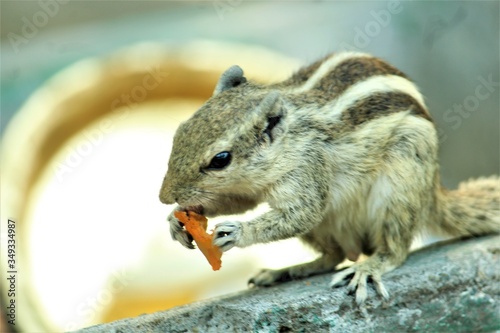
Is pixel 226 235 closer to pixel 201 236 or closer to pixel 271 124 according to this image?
pixel 201 236

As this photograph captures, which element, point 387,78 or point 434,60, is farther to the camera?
point 434,60

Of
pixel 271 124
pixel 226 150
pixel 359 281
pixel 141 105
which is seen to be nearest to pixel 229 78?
pixel 271 124

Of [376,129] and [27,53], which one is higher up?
[27,53]

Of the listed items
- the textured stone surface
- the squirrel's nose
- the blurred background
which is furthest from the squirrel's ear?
the blurred background

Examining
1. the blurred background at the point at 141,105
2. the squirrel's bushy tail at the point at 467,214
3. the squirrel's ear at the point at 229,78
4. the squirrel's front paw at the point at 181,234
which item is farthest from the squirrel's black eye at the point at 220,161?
the blurred background at the point at 141,105

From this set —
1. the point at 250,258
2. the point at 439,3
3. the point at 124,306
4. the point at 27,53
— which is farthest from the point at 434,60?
the point at 27,53

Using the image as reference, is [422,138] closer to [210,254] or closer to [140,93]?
[210,254]

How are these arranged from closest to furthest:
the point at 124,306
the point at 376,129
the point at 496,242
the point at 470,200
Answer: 1. the point at 376,129
2. the point at 496,242
3. the point at 470,200
4. the point at 124,306
